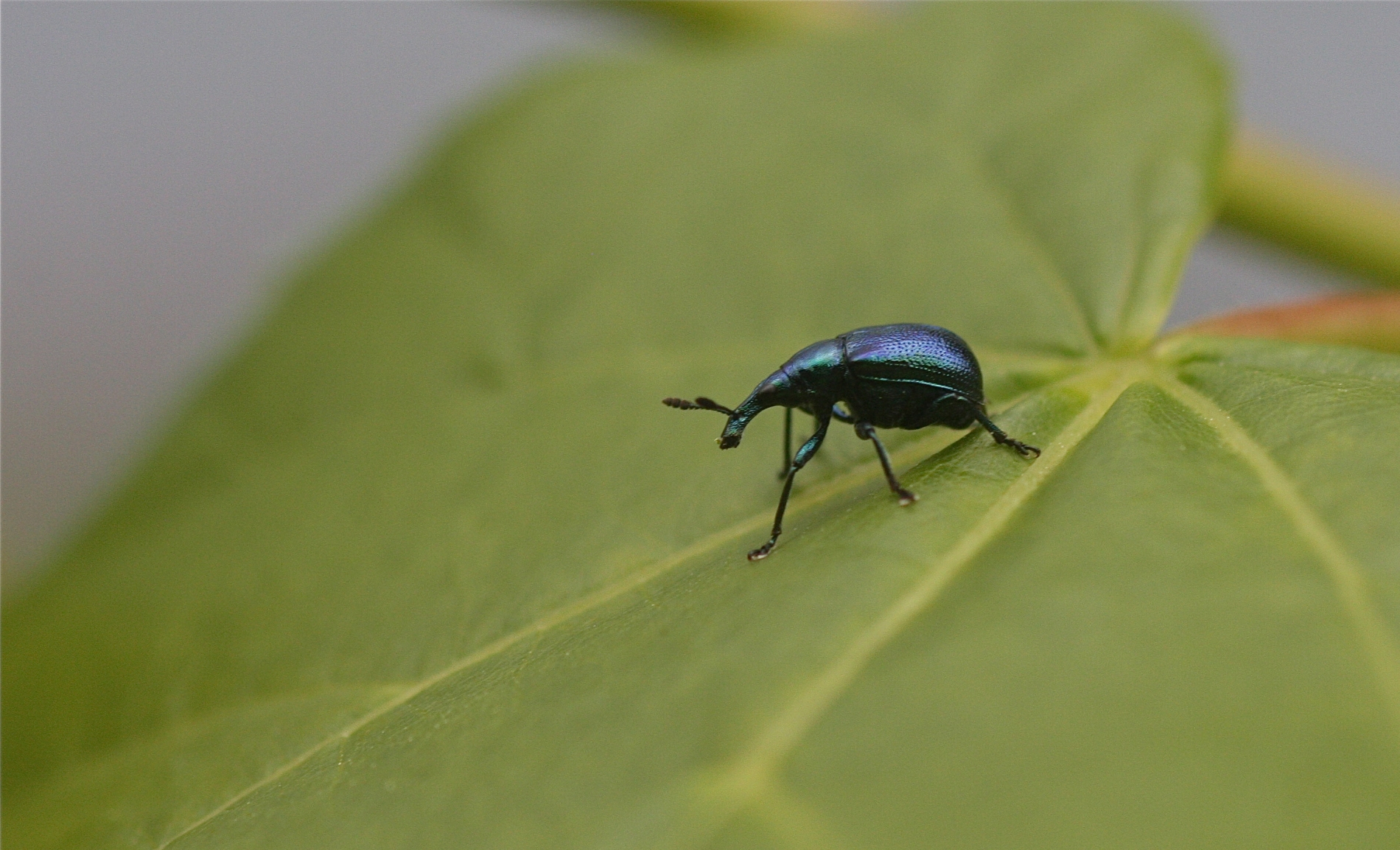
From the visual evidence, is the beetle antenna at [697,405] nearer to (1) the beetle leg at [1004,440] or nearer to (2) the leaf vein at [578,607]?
(2) the leaf vein at [578,607]

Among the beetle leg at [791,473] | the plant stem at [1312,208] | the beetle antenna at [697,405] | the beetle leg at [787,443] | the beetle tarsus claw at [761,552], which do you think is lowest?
the plant stem at [1312,208]

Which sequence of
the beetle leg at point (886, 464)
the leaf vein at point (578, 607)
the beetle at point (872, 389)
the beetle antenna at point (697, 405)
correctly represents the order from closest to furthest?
1. the beetle leg at point (886, 464)
2. the leaf vein at point (578, 607)
3. the beetle at point (872, 389)
4. the beetle antenna at point (697, 405)

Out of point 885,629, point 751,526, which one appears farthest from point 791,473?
point 885,629

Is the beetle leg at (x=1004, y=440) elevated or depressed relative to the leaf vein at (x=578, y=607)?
elevated

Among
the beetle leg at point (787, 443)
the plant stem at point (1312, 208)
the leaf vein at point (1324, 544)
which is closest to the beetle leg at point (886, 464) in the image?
the beetle leg at point (787, 443)

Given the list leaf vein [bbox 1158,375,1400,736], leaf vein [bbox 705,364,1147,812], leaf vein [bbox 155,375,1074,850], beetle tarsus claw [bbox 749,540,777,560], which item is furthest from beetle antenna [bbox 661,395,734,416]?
leaf vein [bbox 1158,375,1400,736]

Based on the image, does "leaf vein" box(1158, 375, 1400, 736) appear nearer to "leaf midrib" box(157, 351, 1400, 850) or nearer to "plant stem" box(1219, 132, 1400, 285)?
"leaf midrib" box(157, 351, 1400, 850)

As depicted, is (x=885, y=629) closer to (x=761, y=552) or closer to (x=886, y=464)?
(x=761, y=552)
